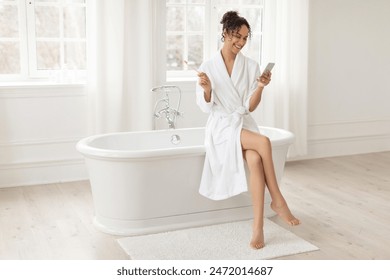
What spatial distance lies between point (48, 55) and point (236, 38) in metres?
1.99

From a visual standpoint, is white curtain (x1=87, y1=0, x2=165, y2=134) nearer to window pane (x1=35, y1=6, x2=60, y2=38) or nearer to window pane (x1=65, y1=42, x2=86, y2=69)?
window pane (x1=65, y1=42, x2=86, y2=69)

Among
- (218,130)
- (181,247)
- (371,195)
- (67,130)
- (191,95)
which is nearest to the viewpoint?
(181,247)

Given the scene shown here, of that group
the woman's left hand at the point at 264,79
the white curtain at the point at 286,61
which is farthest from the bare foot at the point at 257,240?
the white curtain at the point at 286,61

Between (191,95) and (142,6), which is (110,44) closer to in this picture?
(142,6)

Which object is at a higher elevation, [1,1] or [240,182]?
[1,1]

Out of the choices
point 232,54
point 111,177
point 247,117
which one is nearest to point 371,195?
point 247,117

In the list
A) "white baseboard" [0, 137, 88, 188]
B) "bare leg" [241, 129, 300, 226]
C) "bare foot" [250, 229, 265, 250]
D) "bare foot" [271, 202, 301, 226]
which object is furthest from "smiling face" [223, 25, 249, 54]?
"white baseboard" [0, 137, 88, 188]

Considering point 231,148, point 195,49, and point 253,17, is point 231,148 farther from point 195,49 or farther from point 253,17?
point 253,17

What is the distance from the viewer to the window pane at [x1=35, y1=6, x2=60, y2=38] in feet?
16.1

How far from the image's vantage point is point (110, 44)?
4.83 m

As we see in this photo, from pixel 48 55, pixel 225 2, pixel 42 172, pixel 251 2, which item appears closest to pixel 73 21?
pixel 48 55

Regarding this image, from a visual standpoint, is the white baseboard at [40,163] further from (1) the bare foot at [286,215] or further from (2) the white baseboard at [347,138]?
(2) the white baseboard at [347,138]

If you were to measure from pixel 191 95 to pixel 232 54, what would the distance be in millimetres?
1629

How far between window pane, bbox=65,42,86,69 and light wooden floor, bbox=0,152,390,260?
1.02 m
